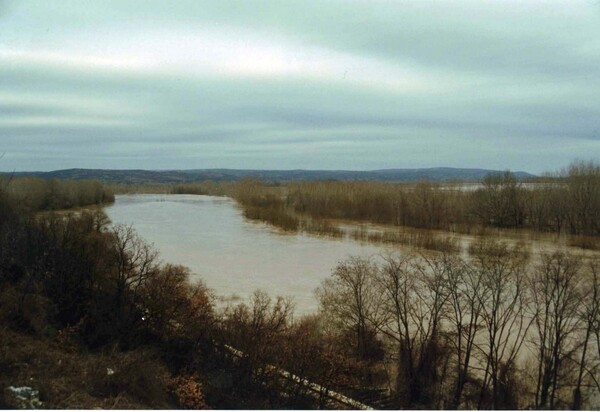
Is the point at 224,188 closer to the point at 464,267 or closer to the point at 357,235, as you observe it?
the point at 357,235

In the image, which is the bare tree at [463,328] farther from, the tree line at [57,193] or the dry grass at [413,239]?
the tree line at [57,193]

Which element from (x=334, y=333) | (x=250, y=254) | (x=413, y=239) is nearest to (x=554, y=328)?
(x=334, y=333)

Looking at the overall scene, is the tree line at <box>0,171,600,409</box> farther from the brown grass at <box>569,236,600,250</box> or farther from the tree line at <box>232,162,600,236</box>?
the tree line at <box>232,162,600,236</box>

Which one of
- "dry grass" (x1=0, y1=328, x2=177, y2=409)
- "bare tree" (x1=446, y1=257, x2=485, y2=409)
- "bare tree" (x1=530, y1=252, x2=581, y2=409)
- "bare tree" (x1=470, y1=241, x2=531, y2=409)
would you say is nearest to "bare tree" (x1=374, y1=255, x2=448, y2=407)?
"bare tree" (x1=446, y1=257, x2=485, y2=409)

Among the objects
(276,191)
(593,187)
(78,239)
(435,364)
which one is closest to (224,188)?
(276,191)

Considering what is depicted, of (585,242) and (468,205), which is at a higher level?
(468,205)

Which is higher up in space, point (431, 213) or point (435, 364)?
point (431, 213)

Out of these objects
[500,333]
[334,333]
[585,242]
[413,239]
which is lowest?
[334,333]

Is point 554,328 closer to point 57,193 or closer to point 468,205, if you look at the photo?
point 468,205
